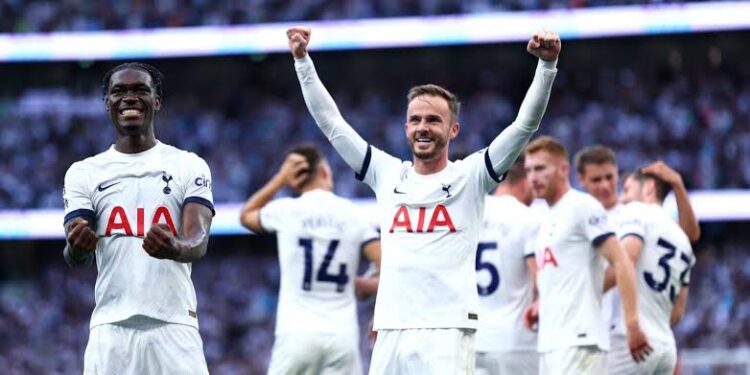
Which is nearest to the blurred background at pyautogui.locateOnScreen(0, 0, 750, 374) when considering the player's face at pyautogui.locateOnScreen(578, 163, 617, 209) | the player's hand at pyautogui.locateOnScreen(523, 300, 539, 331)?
the player's face at pyautogui.locateOnScreen(578, 163, 617, 209)

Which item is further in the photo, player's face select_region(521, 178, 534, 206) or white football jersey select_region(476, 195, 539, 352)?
player's face select_region(521, 178, 534, 206)

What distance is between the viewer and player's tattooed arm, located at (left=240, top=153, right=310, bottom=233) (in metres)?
8.63

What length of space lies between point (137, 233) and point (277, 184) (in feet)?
10.6

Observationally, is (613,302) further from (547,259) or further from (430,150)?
(430,150)

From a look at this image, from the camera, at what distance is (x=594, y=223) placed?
24.3 feet

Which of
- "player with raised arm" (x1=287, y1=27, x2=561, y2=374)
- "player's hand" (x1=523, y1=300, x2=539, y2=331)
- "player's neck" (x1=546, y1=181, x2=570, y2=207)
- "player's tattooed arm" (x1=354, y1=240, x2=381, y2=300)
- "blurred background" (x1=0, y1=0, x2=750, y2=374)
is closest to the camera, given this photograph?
"player with raised arm" (x1=287, y1=27, x2=561, y2=374)

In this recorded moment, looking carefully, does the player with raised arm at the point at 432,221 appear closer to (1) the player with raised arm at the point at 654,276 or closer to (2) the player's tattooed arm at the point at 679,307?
(1) the player with raised arm at the point at 654,276

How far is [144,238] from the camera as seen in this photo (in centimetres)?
523

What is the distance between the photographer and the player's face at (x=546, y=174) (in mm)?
7684

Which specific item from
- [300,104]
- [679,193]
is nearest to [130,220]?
[679,193]

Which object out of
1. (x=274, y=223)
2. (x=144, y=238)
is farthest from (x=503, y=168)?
(x=274, y=223)

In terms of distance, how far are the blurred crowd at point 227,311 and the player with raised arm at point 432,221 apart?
15.2 m

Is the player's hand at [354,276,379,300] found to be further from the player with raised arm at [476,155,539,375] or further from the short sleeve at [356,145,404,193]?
the short sleeve at [356,145,404,193]

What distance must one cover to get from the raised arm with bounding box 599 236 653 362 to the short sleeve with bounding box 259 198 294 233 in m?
2.40
